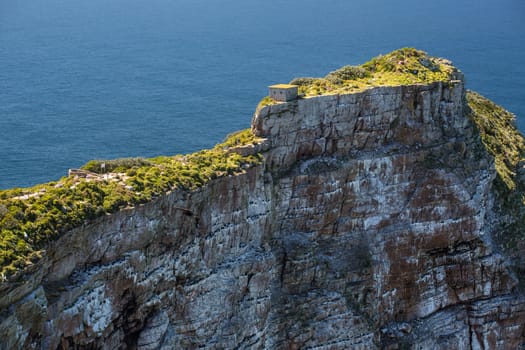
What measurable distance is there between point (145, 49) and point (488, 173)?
106m

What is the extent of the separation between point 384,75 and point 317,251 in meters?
17.6

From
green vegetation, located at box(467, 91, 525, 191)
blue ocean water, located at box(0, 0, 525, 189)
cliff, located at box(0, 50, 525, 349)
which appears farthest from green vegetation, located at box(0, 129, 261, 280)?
blue ocean water, located at box(0, 0, 525, 189)

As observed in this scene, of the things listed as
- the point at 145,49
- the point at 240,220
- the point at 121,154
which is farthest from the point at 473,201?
the point at 145,49

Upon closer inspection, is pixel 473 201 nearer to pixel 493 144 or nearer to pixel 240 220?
pixel 493 144

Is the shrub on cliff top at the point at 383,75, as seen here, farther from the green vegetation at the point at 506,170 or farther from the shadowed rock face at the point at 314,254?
the green vegetation at the point at 506,170

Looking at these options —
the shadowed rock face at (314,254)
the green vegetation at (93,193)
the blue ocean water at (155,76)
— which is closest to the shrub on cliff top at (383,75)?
the shadowed rock face at (314,254)

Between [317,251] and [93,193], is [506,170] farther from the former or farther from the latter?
[93,193]

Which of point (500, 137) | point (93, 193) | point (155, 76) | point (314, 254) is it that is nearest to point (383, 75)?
point (314, 254)

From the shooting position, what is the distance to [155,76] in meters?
144

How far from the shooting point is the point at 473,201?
2805 inches

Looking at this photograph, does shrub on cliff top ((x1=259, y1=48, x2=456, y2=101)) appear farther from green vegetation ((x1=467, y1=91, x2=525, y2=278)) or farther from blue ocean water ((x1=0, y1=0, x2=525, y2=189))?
blue ocean water ((x1=0, y1=0, x2=525, y2=189))

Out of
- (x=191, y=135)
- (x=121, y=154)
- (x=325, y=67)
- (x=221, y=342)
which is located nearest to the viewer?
(x=221, y=342)

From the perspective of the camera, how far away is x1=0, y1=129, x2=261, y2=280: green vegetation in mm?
48000

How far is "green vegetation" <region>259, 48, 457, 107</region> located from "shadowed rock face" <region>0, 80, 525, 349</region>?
5.34 ft
